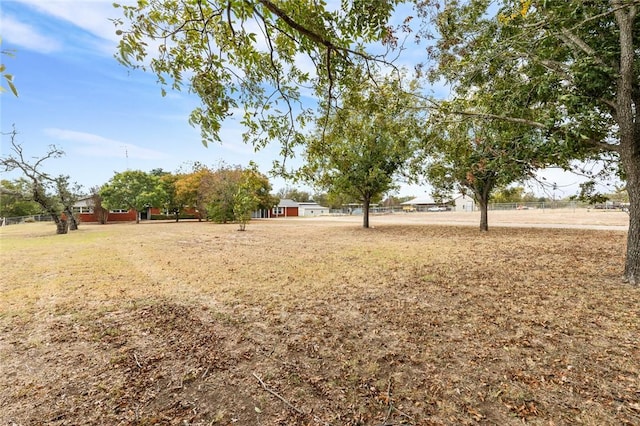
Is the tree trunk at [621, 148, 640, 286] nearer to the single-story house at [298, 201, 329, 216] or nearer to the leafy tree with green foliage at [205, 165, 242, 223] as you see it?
the leafy tree with green foliage at [205, 165, 242, 223]

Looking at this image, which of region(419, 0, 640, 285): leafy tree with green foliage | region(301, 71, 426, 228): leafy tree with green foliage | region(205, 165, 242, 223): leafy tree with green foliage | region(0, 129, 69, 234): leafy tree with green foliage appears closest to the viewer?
region(301, 71, 426, 228): leafy tree with green foliage

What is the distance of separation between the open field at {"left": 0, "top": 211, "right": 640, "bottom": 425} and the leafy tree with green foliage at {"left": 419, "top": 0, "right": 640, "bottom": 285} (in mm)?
2493

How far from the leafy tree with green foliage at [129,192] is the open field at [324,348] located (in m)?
28.2

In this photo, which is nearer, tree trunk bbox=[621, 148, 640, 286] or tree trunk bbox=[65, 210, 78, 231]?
tree trunk bbox=[621, 148, 640, 286]

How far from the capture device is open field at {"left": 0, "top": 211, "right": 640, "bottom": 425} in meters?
2.20

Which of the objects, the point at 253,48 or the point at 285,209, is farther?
the point at 285,209

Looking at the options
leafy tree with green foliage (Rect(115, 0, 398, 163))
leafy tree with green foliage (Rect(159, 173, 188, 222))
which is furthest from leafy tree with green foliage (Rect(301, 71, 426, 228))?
leafy tree with green foliage (Rect(159, 173, 188, 222))

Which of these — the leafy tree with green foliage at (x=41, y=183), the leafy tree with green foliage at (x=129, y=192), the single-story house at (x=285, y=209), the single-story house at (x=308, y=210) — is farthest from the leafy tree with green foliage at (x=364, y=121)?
the single-story house at (x=308, y=210)

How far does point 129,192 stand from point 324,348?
34921mm

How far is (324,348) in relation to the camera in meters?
3.16

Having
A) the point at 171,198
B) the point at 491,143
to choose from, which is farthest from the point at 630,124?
the point at 171,198

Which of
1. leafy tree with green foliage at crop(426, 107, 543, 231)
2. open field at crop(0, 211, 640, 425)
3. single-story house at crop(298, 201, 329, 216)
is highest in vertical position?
leafy tree with green foliage at crop(426, 107, 543, 231)

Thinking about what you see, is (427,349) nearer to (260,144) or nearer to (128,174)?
(260,144)

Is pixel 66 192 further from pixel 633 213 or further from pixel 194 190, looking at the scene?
pixel 633 213
